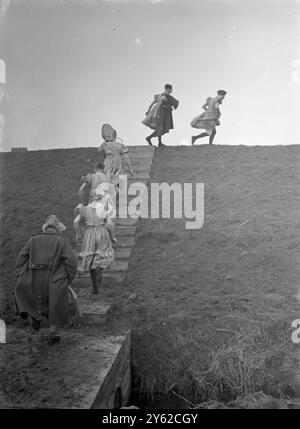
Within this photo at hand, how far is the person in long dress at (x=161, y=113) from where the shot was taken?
13.4 metres

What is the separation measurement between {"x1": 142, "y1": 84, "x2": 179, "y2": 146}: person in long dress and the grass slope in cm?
75

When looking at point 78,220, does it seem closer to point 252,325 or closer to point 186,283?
point 186,283

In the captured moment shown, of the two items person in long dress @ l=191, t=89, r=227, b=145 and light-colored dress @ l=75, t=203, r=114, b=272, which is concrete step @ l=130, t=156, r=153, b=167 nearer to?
person in long dress @ l=191, t=89, r=227, b=145

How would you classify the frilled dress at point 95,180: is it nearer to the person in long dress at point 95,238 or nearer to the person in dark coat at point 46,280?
the person in long dress at point 95,238

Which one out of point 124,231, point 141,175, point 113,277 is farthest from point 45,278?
point 141,175

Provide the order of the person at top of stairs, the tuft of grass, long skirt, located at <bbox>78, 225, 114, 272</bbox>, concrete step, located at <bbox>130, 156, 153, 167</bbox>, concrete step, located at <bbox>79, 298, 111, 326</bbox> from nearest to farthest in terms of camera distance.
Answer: the tuft of grass < concrete step, located at <bbox>79, 298, 111, 326</bbox> < long skirt, located at <bbox>78, 225, 114, 272</bbox> < the person at top of stairs < concrete step, located at <bbox>130, 156, 153, 167</bbox>

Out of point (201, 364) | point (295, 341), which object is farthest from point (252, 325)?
point (201, 364)

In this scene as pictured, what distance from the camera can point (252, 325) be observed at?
6.05m

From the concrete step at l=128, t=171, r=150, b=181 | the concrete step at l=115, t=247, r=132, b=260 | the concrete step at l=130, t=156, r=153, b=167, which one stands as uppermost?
the concrete step at l=130, t=156, r=153, b=167

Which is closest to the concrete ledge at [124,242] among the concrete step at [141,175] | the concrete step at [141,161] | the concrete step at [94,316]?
the concrete step at [94,316]

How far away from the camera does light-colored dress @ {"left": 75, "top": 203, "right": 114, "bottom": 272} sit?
6555 millimetres

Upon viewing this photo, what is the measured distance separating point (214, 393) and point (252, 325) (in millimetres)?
1211

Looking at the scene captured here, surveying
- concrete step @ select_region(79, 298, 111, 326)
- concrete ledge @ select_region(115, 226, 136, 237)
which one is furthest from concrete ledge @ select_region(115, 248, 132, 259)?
concrete step @ select_region(79, 298, 111, 326)

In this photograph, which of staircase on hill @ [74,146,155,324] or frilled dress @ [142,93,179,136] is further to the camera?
frilled dress @ [142,93,179,136]
